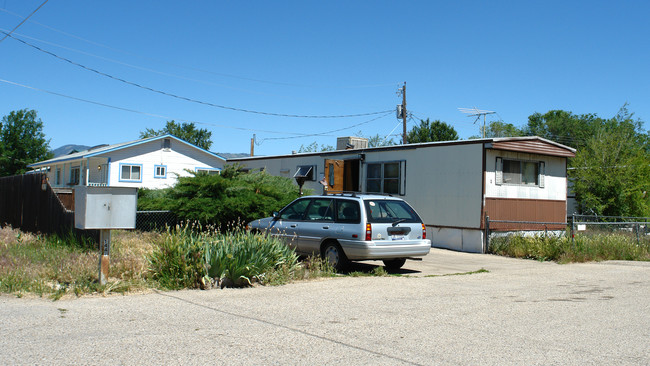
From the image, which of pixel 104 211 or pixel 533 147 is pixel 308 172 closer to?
pixel 533 147

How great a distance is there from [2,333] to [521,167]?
16198mm

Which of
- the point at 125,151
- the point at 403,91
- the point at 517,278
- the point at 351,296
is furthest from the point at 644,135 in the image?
the point at 351,296

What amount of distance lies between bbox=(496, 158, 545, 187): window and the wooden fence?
1172cm

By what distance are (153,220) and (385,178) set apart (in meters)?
8.14

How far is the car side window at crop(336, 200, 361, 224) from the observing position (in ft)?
37.4

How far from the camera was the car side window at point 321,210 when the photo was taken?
12.0m

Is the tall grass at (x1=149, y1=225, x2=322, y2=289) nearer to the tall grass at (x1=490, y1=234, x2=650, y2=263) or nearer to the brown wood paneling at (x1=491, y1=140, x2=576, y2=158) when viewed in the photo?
the tall grass at (x1=490, y1=234, x2=650, y2=263)

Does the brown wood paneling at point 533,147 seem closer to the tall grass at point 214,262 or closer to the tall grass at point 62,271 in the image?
the tall grass at point 214,262

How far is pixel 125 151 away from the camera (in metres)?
30.4

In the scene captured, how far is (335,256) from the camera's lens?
11.6 meters

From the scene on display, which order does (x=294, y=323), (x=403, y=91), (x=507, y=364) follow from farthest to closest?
(x=403, y=91), (x=294, y=323), (x=507, y=364)

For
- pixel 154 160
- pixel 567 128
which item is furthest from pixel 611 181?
pixel 567 128

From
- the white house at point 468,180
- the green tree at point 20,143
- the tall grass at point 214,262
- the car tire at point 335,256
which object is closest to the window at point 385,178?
the white house at point 468,180

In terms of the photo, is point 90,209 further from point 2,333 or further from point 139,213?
point 139,213
